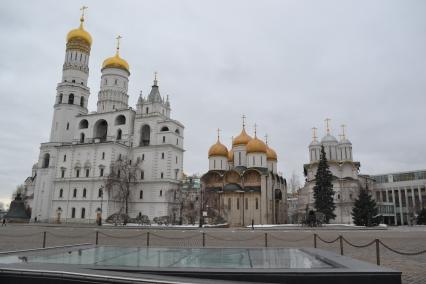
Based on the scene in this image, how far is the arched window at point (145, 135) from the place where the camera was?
55831mm

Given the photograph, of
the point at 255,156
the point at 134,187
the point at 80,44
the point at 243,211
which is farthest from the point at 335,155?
the point at 80,44

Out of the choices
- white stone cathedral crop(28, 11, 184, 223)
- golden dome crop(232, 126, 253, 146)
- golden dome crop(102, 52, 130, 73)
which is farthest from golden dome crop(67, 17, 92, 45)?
golden dome crop(232, 126, 253, 146)

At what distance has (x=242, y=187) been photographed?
53.5 metres

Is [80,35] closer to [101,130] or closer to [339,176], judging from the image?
[101,130]

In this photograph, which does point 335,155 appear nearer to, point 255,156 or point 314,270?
point 255,156

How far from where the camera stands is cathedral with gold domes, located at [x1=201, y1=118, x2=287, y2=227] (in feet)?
166

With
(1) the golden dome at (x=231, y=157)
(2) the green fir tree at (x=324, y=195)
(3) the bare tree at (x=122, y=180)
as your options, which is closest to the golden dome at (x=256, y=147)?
(1) the golden dome at (x=231, y=157)

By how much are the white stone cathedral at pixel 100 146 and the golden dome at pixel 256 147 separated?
11094 millimetres

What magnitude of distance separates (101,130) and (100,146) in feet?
27.8

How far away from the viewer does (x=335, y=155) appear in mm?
65000

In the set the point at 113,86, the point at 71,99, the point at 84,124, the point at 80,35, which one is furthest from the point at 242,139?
the point at 80,35

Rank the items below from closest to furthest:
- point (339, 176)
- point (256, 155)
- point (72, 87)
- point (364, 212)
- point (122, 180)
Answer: point (364, 212) → point (122, 180) → point (256, 155) → point (72, 87) → point (339, 176)

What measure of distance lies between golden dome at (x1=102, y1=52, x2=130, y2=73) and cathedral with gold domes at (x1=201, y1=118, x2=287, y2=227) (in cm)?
2084

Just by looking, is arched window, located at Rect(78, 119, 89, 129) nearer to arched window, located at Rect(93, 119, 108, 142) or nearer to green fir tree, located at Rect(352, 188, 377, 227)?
arched window, located at Rect(93, 119, 108, 142)
